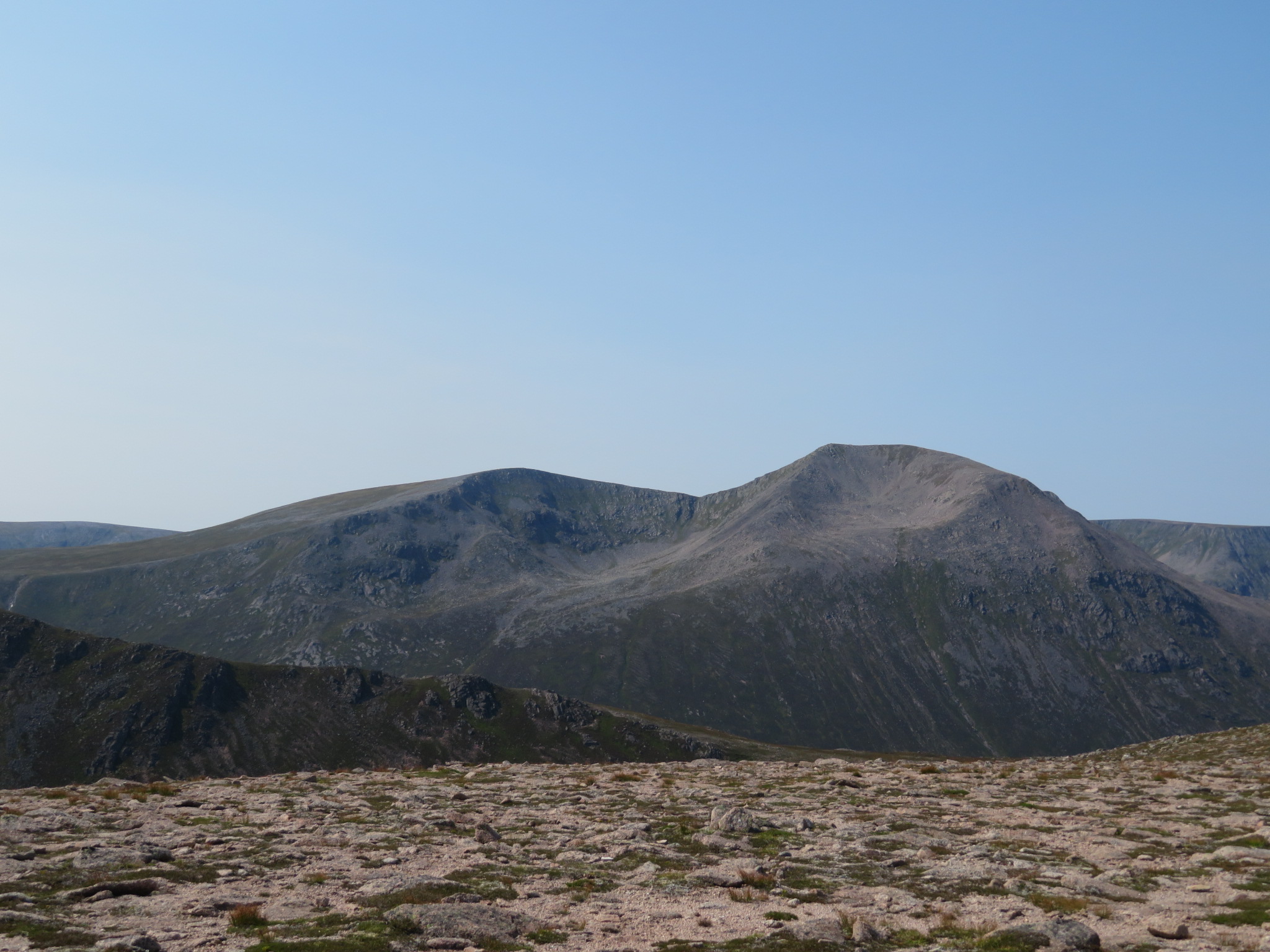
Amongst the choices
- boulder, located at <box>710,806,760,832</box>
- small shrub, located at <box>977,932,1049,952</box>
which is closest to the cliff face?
boulder, located at <box>710,806,760,832</box>

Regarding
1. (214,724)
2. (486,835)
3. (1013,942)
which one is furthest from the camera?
(214,724)

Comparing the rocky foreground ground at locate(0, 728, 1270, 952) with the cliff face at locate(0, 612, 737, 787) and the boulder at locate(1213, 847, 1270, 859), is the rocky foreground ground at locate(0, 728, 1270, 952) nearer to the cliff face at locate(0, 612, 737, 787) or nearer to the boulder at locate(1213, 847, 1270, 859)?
the boulder at locate(1213, 847, 1270, 859)

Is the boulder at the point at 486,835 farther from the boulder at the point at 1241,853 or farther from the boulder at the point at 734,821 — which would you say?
the boulder at the point at 1241,853

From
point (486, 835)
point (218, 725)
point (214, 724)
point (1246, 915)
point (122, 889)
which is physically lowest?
point (218, 725)

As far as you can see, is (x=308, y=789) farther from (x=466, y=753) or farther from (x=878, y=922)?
(x=466, y=753)

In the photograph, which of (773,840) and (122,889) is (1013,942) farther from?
(122,889)

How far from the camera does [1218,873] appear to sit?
78.0 feet

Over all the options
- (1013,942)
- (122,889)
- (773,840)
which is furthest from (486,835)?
(1013,942)

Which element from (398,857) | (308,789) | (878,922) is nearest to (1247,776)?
(878,922)

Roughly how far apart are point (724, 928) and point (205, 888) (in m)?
12.8

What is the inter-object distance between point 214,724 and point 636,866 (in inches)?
7225

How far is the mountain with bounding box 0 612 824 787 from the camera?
164625mm

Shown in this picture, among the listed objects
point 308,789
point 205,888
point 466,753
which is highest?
point 205,888

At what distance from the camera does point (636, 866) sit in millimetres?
24922
